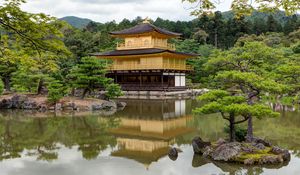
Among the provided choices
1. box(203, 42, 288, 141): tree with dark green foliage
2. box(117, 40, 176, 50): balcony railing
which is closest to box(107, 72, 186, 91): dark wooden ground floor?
box(117, 40, 176, 50): balcony railing

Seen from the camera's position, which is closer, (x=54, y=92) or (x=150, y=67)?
(x=54, y=92)

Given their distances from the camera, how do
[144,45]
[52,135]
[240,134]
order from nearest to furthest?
1. [240,134]
2. [52,135]
3. [144,45]

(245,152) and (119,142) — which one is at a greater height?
(245,152)

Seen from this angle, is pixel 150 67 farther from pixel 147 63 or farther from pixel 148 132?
pixel 148 132

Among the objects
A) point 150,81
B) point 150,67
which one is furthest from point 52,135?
point 150,81

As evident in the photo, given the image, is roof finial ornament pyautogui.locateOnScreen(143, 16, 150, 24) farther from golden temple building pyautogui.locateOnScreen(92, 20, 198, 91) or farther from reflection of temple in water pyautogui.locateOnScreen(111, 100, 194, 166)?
reflection of temple in water pyautogui.locateOnScreen(111, 100, 194, 166)

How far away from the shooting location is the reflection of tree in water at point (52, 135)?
10523mm

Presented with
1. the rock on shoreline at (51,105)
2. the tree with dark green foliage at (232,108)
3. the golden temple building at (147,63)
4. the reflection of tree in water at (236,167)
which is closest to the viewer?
the reflection of tree in water at (236,167)

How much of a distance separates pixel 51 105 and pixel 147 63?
13193 millimetres

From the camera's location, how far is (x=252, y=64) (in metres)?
11.3

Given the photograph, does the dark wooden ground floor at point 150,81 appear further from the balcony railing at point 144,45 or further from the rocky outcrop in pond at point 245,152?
the rocky outcrop in pond at point 245,152

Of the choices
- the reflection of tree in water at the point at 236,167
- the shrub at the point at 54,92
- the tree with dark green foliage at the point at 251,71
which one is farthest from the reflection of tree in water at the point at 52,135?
the tree with dark green foliage at the point at 251,71

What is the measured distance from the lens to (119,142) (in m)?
11.6

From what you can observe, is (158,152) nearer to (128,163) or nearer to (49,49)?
(128,163)
